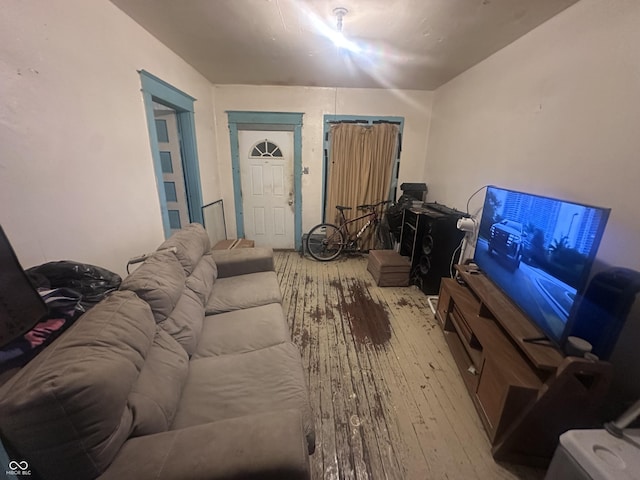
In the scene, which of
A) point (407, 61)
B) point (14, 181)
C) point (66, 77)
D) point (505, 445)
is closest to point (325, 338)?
point (505, 445)

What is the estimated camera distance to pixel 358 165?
155 inches

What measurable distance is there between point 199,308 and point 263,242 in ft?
8.84

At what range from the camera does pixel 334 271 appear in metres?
3.67

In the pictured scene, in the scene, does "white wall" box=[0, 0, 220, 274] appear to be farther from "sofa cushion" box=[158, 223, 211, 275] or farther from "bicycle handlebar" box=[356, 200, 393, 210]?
"bicycle handlebar" box=[356, 200, 393, 210]

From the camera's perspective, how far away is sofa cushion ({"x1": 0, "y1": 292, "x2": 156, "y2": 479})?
69cm

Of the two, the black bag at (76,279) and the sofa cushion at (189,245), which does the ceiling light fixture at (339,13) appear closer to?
the sofa cushion at (189,245)

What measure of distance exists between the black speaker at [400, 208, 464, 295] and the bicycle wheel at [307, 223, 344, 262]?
1267 mm

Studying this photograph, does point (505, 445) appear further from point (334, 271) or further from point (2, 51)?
point (2, 51)

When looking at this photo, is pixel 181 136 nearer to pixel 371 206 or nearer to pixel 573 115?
pixel 371 206

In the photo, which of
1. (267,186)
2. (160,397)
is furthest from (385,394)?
(267,186)

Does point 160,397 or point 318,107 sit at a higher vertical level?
point 318,107

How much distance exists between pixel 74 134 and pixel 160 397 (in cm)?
149

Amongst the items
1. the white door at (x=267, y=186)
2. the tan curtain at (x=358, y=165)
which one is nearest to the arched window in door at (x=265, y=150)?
the white door at (x=267, y=186)

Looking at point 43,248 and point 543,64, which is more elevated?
point 543,64
